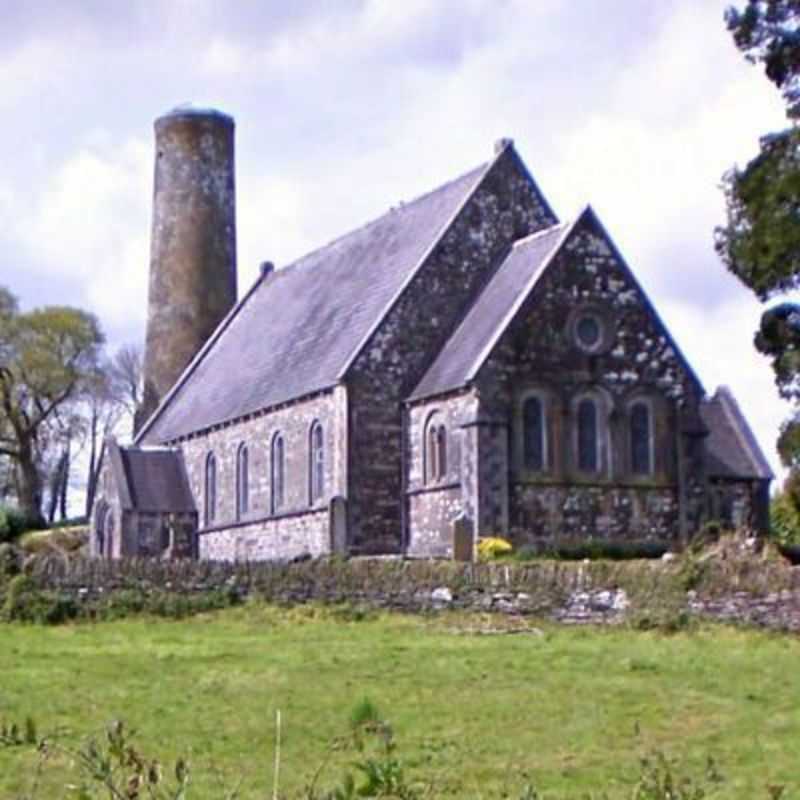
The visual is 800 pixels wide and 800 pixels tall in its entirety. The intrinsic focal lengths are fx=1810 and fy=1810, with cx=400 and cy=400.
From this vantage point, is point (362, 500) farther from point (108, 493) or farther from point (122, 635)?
point (122, 635)

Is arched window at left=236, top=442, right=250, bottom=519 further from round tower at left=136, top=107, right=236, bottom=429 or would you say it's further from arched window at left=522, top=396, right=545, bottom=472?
round tower at left=136, top=107, right=236, bottom=429

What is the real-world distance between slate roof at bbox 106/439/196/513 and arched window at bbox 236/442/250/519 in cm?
298

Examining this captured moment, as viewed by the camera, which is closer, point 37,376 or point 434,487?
point 434,487

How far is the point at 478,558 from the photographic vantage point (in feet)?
108

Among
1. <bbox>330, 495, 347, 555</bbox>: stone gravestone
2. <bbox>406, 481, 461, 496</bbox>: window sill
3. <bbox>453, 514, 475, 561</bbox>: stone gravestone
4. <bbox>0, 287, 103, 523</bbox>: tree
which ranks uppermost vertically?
<bbox>0, 287, 103, 523</bbox>: tree

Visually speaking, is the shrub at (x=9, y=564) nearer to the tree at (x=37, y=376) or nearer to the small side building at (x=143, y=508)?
the small side building at (x=143, y=508)

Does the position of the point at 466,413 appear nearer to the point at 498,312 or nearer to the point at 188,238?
the point at 498,312

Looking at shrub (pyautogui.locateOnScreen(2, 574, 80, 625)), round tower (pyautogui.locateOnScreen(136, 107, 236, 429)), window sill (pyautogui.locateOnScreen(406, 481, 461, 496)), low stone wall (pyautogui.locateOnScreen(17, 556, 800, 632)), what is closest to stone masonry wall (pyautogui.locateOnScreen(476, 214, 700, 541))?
window sill (pyautogui.locateOnScreen(406, 481, 461, 496))

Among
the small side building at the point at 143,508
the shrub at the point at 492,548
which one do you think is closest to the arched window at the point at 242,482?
the small side building at the point at 143,508

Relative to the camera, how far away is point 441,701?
1733 centimetres

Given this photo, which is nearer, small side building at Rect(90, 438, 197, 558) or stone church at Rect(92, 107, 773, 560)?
stone church at Rect(92, 107, 773, 560)

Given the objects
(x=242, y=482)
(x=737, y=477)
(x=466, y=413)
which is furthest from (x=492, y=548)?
(x=242, y=482)

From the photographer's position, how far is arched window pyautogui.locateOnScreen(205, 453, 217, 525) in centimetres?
4838

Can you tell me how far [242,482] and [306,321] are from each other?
456 centimetres
